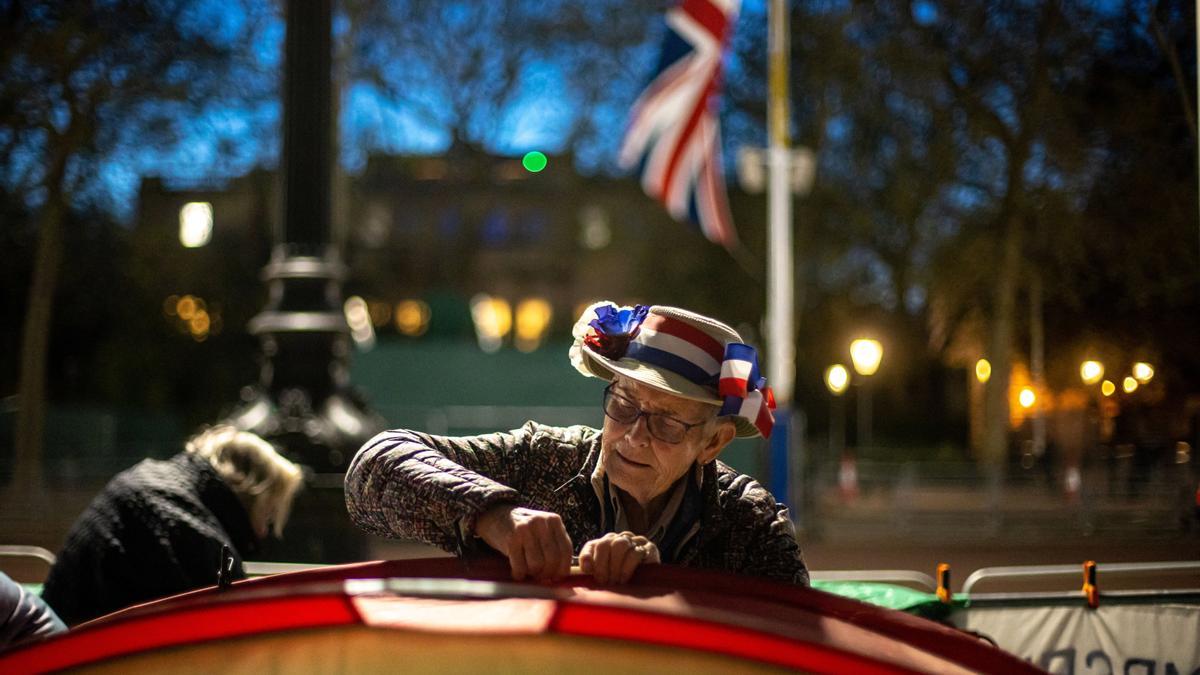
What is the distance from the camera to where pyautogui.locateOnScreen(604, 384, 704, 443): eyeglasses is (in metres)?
2.62

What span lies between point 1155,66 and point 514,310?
3699cm

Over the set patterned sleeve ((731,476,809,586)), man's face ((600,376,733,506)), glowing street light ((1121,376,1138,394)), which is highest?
glowing street light ((1121,376,1138,394))

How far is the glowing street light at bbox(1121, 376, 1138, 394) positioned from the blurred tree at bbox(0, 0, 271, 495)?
9.99 m

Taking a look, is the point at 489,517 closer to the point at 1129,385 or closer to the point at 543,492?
the point at 543,492

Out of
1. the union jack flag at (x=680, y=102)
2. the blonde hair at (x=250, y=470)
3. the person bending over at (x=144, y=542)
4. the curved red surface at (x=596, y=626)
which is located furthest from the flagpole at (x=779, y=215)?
the curved red surface at (x=596, y=626)

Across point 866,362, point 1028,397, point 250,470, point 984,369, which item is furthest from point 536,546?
point 866,362

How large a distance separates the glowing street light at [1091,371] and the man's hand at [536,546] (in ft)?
13.2

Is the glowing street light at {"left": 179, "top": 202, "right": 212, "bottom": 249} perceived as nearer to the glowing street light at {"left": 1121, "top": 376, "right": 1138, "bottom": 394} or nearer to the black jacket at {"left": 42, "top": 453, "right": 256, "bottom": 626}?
the black jacket at {"left": 42, "top": 453, "right": 256, "bottom": 626}

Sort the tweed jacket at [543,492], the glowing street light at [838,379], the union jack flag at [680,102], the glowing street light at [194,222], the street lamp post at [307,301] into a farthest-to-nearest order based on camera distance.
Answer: the glowing street light at [838,379] → the glowing street light at [194,222] → the union jack flag at [680,102] → the street lamp post at [307,301] → the tweed jacket at [543,492]

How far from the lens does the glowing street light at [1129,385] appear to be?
5.07m

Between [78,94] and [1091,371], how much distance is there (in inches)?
452

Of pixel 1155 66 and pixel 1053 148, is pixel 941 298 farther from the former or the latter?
pixel 1155 66

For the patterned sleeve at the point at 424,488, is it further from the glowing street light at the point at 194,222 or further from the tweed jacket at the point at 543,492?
the glowing street light at the point at 194,222

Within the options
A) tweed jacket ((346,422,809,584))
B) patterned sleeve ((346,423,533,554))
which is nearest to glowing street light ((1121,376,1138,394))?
tweed jacket ((346,422,809,584))
